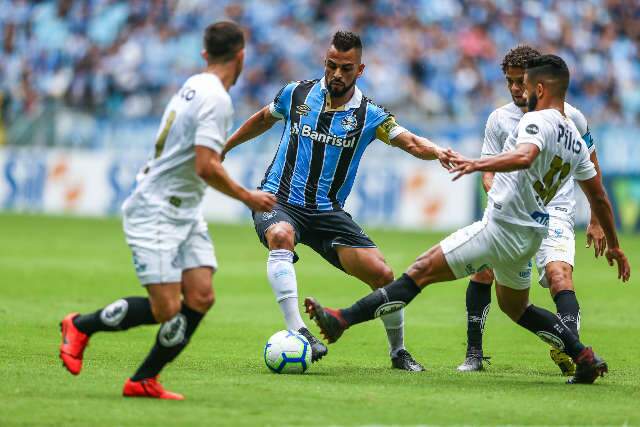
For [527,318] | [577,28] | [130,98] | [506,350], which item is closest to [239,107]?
[130,98]

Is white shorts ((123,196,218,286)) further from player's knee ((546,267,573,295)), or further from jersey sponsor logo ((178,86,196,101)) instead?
player's knee ((546,267,573,295))

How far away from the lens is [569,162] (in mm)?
8039

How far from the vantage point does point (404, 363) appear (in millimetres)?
8969

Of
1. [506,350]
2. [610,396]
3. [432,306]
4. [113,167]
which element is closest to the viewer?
[610,396]

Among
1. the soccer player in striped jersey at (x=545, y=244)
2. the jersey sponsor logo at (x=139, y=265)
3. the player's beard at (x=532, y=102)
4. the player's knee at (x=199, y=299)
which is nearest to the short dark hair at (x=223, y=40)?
the jersey sponsor logo at (x=139, y=265)

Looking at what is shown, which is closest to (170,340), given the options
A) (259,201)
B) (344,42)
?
(259,201)

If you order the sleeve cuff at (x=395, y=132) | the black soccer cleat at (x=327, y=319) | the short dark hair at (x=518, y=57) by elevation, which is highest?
the short dark hair at (x=518, y=57)

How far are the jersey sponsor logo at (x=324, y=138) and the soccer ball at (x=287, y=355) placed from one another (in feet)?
5.63

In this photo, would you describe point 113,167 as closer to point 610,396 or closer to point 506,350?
point 506,350

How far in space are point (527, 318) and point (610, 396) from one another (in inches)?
44.7

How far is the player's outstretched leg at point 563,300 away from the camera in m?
8.84

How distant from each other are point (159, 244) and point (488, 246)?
2.39 meters

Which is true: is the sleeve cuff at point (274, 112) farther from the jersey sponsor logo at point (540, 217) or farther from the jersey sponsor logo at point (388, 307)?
the jersey sponsor logo at point (540, 217)

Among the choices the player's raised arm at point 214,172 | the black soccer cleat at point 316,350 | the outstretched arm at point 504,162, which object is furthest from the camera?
the black soccer cleat at point 316,350
